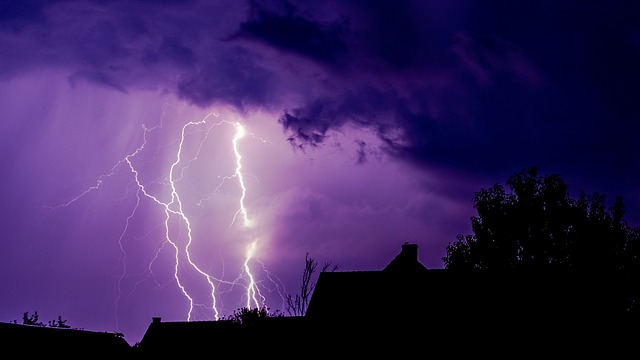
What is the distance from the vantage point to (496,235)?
118ft

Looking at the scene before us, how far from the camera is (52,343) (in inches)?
929

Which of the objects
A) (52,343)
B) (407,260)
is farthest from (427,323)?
(52,343)

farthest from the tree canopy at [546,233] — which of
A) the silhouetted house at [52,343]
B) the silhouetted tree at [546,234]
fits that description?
the silhouetted house at [52,343]

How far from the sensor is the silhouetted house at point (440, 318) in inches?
716

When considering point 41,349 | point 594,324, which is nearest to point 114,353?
point 41,349

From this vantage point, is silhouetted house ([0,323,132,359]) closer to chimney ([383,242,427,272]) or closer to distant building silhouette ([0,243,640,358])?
distant building silhouette ([0,243,640,358])

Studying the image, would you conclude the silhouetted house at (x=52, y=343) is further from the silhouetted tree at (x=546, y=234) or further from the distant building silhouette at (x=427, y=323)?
the silhouetted tree at (x=546, y=234)

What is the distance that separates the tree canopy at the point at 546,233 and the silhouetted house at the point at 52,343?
73.1 ft

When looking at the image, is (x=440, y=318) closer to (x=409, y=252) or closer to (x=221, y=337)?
(x=409, y=252)

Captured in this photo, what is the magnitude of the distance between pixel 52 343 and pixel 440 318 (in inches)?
657

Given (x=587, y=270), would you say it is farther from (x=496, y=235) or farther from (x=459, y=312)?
(x=459, y=312)

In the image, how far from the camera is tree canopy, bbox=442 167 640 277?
33.6 m

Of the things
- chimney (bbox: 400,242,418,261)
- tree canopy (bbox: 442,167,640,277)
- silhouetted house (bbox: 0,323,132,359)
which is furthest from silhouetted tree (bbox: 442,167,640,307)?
silhouetted house (bbox: 0,323,132,359)

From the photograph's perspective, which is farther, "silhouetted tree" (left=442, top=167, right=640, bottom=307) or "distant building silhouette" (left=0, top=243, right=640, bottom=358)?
"silhouetted tree" (left=442, top=167, right=640, bottom=307)
